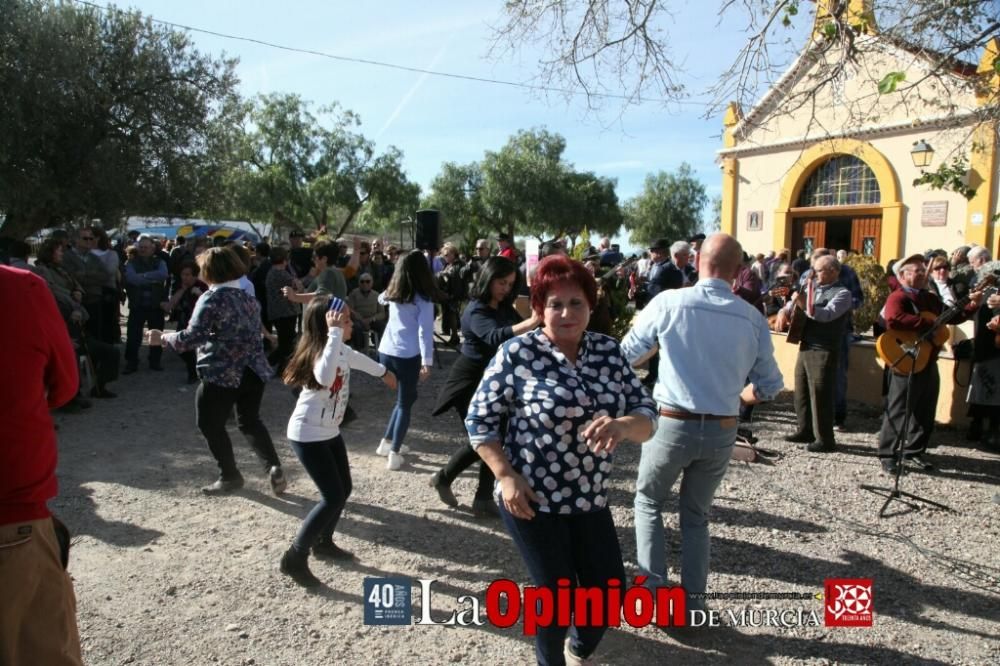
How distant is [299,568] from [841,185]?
21.2 meters

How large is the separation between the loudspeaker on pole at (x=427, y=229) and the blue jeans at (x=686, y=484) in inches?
387

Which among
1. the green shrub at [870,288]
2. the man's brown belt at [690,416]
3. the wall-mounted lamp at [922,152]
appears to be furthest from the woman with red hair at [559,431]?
the green shrub at [870,288]

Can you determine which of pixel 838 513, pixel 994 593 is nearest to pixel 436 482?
pixel 838 513

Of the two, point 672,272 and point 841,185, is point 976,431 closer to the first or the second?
point 672,272

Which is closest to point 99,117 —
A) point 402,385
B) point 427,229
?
point 427,229

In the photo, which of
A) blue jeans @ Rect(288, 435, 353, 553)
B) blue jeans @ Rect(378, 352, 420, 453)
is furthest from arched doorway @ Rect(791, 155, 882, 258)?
blue jeans @ Rect(288, 435, 353, 553)

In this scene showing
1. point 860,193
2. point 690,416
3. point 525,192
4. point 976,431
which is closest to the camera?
point 690,416

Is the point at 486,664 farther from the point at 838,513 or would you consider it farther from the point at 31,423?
the point at 838,513

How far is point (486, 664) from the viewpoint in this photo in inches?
119

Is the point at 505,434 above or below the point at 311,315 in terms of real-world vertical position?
below

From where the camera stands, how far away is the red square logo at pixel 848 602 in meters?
3.40

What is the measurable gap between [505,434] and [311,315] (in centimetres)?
171

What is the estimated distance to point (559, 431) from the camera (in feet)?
7.86

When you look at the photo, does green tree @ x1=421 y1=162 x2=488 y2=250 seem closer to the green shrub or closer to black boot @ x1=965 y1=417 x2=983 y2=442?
the green shrub
